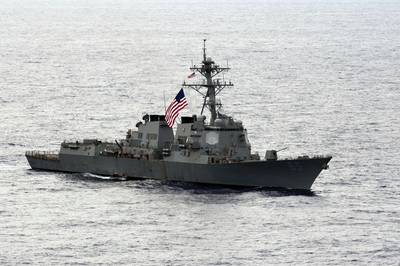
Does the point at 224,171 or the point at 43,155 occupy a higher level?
the point at 43,155

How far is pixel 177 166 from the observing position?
111562mm

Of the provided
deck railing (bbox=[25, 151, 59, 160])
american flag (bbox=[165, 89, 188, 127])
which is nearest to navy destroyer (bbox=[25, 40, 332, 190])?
american flag (bbox=[165, 89, 188, 127])

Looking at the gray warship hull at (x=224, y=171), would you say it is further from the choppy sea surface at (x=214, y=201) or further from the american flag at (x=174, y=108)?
the american flag at (x=174, y=108)

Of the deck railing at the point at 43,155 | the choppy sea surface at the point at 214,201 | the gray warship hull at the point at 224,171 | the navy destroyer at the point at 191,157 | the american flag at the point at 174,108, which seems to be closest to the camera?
the choppy sea surface at the point at 214,201

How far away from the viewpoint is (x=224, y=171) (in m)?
108

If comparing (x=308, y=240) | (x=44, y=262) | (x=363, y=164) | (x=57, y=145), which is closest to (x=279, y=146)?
(x=363, y=164)

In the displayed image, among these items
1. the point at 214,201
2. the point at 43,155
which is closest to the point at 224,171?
the point at 214,201

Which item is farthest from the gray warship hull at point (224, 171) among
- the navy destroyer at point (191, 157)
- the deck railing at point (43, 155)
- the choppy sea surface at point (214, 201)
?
the deck railing at point (43, 155)

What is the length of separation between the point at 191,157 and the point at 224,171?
382 cm

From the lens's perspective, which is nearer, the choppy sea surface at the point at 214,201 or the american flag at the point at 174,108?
the choppy sea surface at the point at 214,201

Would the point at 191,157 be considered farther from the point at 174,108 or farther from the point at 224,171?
the point at 174,108

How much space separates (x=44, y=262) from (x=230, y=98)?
280ft

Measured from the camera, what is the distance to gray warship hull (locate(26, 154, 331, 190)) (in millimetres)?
106438

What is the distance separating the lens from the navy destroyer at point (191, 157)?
107 m
